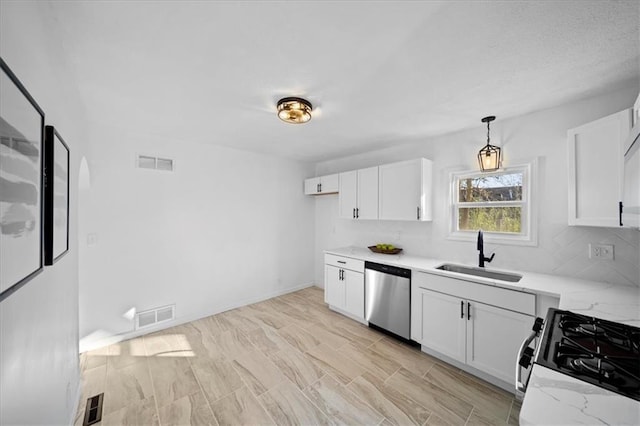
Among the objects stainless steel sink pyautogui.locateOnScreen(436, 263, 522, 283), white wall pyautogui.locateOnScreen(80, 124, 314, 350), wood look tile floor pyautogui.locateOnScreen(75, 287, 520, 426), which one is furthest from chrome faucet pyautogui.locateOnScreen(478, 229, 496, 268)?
white wall pyautogui.locateOnScreen(80, 124, 314, 350)

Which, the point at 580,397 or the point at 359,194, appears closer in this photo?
the point at 580,397

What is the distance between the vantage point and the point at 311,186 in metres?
4.52

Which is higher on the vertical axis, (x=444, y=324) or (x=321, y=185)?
(x=321, y=185)

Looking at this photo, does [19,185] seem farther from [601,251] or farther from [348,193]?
[601,251]

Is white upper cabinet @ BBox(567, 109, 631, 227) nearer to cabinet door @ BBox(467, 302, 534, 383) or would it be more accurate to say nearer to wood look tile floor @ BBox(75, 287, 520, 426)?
cabinet door @ BBox(467, 302, 534, 383)

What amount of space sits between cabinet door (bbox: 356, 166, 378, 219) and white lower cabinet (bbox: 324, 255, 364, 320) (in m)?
0.73

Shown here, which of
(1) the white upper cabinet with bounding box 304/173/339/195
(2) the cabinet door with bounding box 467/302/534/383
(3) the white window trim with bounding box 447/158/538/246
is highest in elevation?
(1) the white upper cabinet with bounding box 304/173/339/195

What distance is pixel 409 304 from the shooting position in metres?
2.73

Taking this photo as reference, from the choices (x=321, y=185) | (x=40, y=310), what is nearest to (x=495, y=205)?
(x=321, y=185)

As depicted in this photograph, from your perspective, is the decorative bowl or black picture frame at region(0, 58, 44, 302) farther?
the decorative bowl

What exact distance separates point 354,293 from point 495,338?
161cm

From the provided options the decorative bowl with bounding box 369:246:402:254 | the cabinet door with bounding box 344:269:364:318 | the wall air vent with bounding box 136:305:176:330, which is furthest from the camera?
the decorative bowl with bounding box 369:246:402:254

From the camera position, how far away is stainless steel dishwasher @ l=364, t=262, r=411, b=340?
2.76 metres

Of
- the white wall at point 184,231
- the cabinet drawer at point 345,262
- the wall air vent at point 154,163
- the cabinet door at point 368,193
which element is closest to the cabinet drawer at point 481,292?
the cabinet drawer at point 345,262
